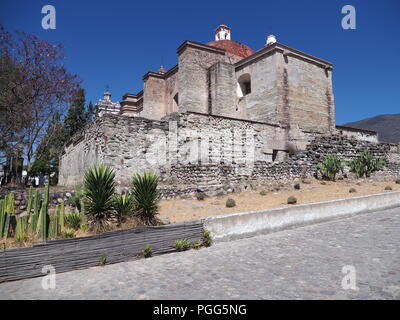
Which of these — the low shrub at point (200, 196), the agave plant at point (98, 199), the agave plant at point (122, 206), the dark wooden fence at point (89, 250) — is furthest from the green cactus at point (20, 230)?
the low shrub at point (200, 196)

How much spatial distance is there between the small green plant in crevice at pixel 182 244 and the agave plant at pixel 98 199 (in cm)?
158

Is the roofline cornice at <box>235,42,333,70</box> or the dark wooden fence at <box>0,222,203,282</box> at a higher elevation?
the roofline cornice at <box>235,42,333,70</box>

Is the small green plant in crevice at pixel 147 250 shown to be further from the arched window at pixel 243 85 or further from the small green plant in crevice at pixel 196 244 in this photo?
the arched window at pixel 243 85

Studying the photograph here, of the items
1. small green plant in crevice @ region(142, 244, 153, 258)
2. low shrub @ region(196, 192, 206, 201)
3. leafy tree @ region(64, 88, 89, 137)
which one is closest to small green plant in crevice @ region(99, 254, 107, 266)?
small green plant in crevice @ region(142, 244, 153, 258)

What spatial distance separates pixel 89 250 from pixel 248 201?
6454 millimetres

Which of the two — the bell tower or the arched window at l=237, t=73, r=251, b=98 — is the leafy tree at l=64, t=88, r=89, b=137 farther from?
the arched window at l=237, t=73, r=251, b=98

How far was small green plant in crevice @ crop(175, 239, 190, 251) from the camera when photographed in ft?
18.3

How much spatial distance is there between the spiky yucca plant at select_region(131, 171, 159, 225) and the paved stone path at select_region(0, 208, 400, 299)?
1.15 meters

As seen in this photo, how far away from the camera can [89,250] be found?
467cm

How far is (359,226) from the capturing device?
7.19 meters

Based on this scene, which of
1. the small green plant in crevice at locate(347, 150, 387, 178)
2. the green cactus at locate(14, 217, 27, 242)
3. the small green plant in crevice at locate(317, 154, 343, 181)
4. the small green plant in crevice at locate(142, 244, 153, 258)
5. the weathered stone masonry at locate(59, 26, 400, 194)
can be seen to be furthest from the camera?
the small green plant in crevice at locate(347, 150, 387, 178)

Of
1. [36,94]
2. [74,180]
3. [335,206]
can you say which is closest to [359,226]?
[335,206]
